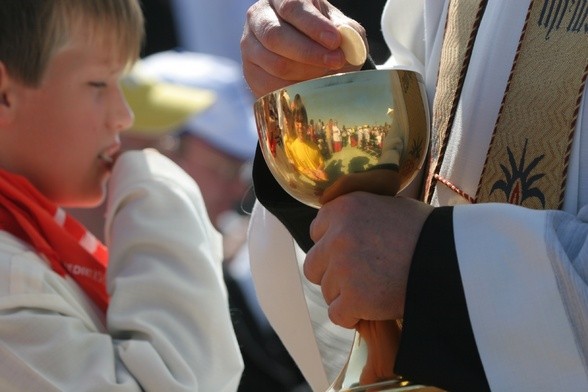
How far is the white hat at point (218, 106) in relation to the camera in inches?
181

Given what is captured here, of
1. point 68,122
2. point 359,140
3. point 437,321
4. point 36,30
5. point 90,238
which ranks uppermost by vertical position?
point 359,140

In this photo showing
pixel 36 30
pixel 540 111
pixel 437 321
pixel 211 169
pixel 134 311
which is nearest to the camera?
pixel 437 321

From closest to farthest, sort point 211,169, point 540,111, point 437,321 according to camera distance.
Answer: point 437,321, point 540,111, point 211,169

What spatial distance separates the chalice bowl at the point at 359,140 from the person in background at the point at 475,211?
4 cm

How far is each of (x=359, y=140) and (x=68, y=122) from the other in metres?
1.09

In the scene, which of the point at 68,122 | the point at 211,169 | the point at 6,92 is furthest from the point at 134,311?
the point at 211,169

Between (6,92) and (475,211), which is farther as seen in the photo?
(6,92)

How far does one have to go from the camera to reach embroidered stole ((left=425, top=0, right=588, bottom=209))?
1.48m

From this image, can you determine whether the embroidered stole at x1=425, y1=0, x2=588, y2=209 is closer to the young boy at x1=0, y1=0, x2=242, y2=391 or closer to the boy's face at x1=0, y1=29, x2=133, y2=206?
the young boy at x1=0, y1=0, x2=242, y2=391

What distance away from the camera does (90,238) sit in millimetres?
2438

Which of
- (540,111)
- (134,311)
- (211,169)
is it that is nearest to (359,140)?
(540,111)

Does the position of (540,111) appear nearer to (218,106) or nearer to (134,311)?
(134,311)

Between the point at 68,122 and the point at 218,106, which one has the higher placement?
the point at 68,122

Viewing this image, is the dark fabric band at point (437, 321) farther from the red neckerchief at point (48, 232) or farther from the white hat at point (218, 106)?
the white hat at point (218, 106)
